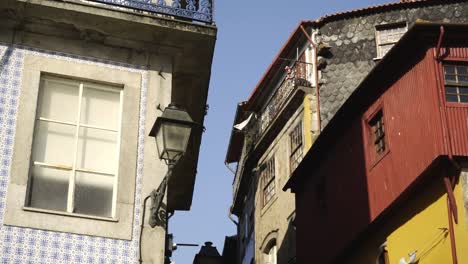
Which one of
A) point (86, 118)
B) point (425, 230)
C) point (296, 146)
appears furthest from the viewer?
point (296, 146)

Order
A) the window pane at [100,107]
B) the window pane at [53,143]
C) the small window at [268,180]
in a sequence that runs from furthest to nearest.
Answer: the small window at [268,180]
the window pane at [100,107]
the window pane at [53,143]

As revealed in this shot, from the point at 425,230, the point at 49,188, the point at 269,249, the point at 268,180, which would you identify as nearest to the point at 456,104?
the point at 425,230

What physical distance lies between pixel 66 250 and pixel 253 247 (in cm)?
1842

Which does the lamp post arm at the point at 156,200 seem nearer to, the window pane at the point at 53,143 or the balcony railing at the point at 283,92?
the window pane at the point at 53,143

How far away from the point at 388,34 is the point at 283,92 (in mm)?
3736

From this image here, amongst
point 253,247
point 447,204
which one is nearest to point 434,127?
point 447,204

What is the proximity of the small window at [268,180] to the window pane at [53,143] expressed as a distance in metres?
16.0

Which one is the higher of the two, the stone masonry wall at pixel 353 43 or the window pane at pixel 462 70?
the stone masonry wall at pixel 353 43

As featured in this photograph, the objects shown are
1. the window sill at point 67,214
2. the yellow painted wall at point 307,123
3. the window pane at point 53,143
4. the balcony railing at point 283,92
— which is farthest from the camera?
the balcony railing at point 283,92

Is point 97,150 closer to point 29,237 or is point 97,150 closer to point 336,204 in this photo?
point 29,237

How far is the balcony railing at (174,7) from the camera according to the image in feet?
36.5

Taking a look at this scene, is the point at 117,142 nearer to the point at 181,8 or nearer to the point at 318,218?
the point at 181,8

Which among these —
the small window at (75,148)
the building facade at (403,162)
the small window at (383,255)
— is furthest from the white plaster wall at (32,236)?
the small window at (383,255)

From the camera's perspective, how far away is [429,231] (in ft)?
47.7
